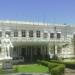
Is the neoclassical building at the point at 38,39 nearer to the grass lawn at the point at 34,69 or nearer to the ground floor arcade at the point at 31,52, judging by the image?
the ground floor arcade at the point at 31,52

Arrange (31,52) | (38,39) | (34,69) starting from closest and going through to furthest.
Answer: (34,69) < (38,39) < (31,52)

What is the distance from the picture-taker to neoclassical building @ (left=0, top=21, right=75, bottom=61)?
53.8 metres

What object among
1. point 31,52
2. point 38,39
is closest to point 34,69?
point 38,39

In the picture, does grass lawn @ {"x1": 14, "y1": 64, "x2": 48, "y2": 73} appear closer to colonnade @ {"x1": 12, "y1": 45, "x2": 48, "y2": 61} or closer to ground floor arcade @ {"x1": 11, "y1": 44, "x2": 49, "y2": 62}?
ground floor arcade @ {"x1": 11, "y1": 44, "x2": 49, "y2": 62}

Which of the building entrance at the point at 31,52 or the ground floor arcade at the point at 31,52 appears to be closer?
the ground floor arcade at the point at 31,52

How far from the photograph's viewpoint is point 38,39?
53.9m

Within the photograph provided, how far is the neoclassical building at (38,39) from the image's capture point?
5383 centimetres

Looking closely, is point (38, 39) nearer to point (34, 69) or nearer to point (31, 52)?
point (31, 52)

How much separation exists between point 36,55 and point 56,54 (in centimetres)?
421

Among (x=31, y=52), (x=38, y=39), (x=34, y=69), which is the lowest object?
(x=34, y=69)

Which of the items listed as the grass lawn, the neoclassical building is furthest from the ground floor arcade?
the grass lawn

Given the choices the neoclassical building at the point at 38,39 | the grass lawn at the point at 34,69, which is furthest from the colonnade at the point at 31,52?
the grass lawn at the point at 34,69

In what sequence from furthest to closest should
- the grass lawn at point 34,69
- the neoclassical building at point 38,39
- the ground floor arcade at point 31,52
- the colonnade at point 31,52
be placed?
the colonnade at point 31,52 < the ground floor arcade at point 31,52 < the neoclassical building at point 38,39 < the grass lawn at point 34,69

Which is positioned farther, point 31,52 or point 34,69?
point 31,52
